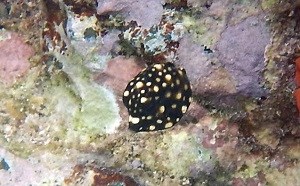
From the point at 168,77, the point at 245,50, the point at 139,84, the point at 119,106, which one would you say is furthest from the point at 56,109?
the point at 245,50

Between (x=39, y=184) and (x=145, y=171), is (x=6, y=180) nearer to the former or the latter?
(x=39, y=184)

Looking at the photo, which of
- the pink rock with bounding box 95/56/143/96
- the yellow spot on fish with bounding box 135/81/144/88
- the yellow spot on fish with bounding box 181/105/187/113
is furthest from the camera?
the pink rock with bounding box 95/56/143/96

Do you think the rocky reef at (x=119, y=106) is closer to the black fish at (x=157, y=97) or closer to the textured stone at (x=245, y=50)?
the textured stone at (x=245, y=50)

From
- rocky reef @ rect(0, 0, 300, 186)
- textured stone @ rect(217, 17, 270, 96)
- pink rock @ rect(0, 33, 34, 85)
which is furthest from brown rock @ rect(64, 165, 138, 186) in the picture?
textured stone @ rect(217, 17, 270, 96)

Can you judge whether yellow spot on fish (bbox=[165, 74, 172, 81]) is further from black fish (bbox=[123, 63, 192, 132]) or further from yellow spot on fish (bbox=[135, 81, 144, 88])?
yellow spot on fish (bbox=[135, 81, 144, 88])

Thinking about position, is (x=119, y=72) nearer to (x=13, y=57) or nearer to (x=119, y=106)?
(x=119, y=106)

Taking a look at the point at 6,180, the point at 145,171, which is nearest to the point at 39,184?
the point at 6,180
